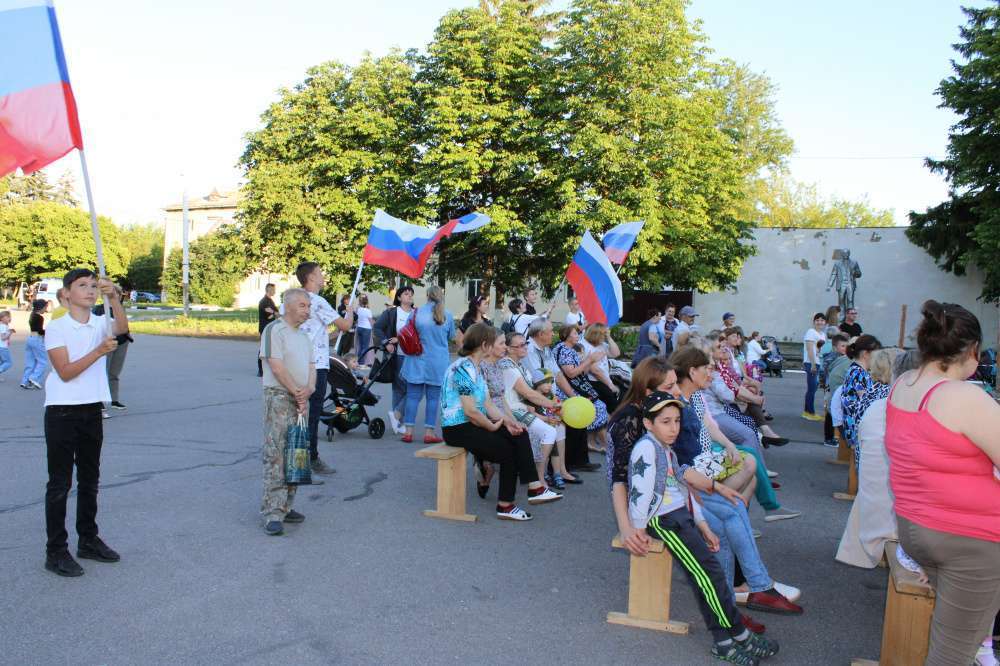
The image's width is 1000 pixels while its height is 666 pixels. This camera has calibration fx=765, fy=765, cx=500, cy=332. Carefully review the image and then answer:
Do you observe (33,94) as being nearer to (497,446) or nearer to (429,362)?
(497,446)

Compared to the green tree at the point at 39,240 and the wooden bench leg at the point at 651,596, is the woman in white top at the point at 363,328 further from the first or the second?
the green tree at the point at 39,240

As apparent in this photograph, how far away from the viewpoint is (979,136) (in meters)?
24.9

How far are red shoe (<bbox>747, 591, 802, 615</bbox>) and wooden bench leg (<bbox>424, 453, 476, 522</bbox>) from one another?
2412 millimetres

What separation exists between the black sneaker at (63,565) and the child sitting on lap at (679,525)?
339cm

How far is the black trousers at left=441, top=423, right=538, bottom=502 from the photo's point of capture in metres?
6.40

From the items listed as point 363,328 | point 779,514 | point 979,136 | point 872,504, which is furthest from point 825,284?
point 872,504

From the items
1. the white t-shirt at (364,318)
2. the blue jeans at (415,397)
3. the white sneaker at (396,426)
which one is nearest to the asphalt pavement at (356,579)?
the blue jeans at (415,397)

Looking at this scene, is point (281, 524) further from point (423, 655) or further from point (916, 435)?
point (916, 435)

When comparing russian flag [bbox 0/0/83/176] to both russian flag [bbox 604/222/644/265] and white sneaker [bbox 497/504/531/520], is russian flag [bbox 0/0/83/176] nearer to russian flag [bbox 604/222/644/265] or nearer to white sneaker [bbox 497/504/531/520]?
white sneaker [bbox 497/504/531/520]

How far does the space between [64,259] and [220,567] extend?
6329 cm

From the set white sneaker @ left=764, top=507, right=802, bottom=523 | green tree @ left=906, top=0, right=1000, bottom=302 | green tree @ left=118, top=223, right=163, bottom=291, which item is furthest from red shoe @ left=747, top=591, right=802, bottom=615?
green tree @ left=118, top=223, right=163, bottom=291

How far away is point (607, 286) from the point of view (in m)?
10.7

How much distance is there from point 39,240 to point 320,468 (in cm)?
6176

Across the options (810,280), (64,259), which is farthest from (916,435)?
(64,259)
